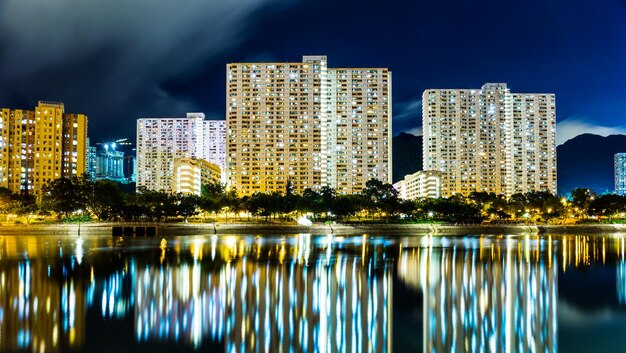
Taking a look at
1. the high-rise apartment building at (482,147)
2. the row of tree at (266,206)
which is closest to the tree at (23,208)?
the row of tree at (266,206)

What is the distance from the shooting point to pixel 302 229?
83.9 m

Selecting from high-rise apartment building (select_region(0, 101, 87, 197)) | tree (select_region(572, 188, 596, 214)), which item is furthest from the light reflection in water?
high-rise apartment building (select_region(0, 101, 87, 197))

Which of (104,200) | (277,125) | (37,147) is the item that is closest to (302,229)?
(104,200)

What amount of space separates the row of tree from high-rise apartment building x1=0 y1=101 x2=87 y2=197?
29.6 m

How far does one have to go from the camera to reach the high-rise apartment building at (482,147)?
173m

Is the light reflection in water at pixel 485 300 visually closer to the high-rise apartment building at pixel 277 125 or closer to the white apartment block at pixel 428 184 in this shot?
the high-rise apartment building at pixel 277 125

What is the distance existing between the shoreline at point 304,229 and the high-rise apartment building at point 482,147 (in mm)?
82877

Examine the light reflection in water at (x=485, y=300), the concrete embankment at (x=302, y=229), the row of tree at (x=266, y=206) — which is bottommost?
the concrete embankment at (x=302, y=229)

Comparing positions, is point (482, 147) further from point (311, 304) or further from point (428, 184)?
point (311, 304)

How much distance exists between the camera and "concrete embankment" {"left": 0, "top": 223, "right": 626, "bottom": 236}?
78750mm

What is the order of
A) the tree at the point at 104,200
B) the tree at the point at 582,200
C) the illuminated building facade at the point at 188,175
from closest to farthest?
the tree at the point at 104,200
the tree at the point at 582,200
the illuminated building facade at the point at 188,175

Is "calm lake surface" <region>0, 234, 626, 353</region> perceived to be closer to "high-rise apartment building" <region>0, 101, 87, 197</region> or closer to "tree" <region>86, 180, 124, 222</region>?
"tree" <region>86, 180, 124, 222</region>

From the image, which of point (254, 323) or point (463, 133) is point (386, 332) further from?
point (463, 133)

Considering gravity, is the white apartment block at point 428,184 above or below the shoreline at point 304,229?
above
